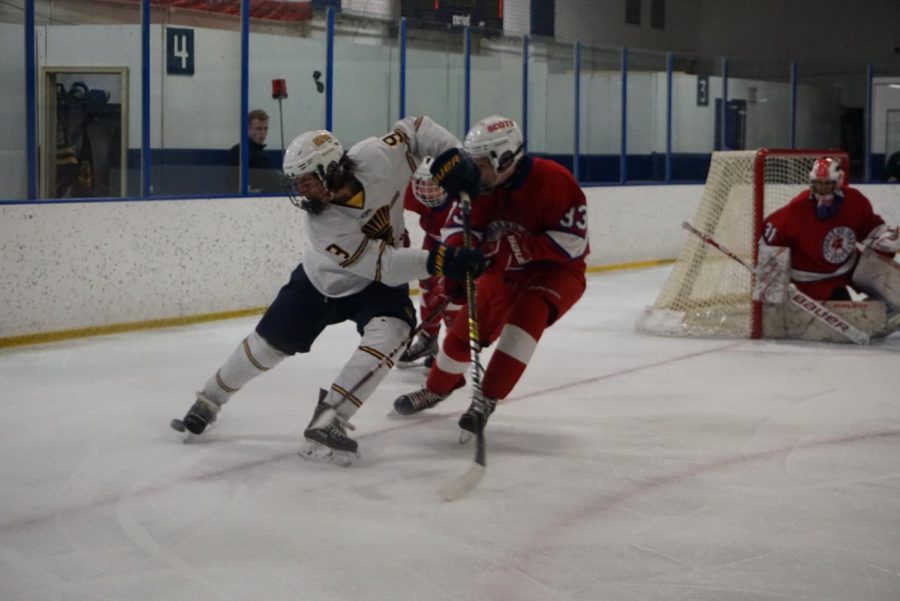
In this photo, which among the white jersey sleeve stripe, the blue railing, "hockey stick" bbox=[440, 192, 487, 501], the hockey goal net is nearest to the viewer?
"hockey stick" bbox=[440, 192, 487, 501]

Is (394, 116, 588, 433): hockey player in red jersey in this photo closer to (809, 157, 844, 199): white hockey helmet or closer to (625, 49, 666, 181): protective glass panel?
(809, 157, 844, 199): white hockey helmet

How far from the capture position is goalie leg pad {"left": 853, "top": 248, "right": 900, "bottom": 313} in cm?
545

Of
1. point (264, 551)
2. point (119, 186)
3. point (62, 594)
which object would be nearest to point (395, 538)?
point (264, 551)

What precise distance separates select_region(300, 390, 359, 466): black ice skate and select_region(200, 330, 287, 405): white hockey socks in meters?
0.24

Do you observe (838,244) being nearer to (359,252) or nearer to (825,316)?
(825,316)

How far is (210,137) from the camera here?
261 inches

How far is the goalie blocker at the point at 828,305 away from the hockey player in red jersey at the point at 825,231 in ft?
0.24

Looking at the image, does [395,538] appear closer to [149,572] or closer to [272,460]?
[149,572]

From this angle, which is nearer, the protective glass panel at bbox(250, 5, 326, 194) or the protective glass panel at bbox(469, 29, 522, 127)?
the protective glass panel at bbox(250, 5, 326, 194)

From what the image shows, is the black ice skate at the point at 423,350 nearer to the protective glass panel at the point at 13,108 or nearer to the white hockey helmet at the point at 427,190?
the white hockey helmet at the point at 427,190

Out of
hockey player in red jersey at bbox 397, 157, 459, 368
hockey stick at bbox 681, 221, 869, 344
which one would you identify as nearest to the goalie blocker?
hockey stick at bbox 681, 221, 869, 344

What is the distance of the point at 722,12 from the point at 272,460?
12054 mm

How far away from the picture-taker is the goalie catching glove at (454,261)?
317 centimetres

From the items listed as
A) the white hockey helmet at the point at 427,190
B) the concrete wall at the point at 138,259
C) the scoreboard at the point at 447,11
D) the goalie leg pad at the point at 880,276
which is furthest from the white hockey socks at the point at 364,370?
the scoreboard at the point at 447,11
